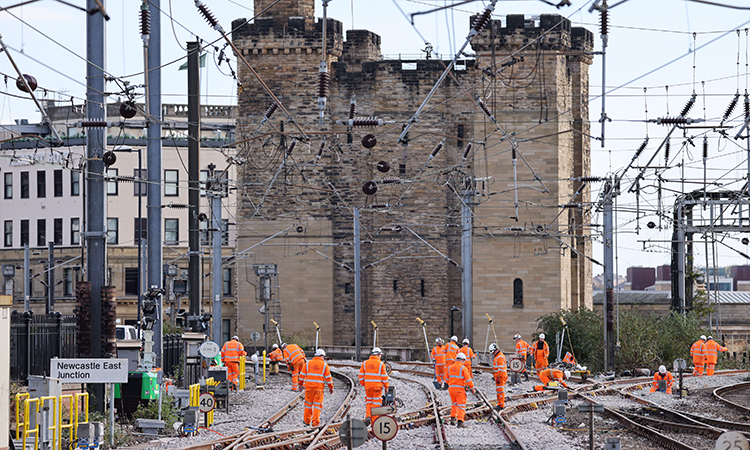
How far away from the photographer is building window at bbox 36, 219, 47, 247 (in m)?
63.8

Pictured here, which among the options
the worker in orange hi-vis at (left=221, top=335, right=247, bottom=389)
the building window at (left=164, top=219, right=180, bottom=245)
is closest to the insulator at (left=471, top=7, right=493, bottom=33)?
the worker in orange hi-vis at (left=221, top=335, right=247, bottom=389)

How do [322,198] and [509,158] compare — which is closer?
[509,158]

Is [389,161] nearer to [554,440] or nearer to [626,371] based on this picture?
[626,371]

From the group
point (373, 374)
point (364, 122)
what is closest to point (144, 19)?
point (364, 122)

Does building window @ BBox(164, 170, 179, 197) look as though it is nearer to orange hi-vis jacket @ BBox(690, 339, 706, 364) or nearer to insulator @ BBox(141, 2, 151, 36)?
orange hi-vis jacket @ BBox(690, 339, 706, 364)

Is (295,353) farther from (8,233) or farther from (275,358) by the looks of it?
(8,233)

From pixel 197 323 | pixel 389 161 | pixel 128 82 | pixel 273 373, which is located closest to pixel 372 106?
pixel 389 161

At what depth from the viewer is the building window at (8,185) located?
65250 mm

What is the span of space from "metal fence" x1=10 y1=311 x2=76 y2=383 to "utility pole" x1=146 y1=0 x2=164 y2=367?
9.62ft

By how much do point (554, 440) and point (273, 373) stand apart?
18670 mm

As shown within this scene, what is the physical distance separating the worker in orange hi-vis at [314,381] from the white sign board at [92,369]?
427 centimetres

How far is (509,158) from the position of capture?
147 feet

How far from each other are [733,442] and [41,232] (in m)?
57.4

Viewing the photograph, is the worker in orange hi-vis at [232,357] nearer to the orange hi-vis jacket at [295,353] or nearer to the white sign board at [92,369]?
the orange hi-vis jacket at [295,353]
